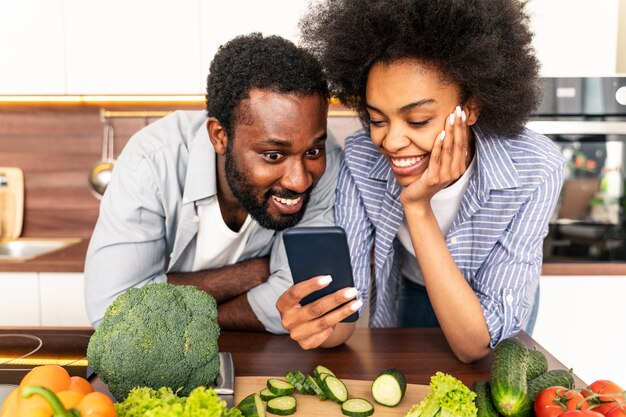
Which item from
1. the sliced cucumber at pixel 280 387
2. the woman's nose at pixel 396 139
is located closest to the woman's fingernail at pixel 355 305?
the sliced cucumber at pixel 280 387

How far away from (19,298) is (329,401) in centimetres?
179

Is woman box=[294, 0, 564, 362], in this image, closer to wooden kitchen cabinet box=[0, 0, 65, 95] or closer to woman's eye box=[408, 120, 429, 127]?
woman's eye box=[408, 120, 429, 127]

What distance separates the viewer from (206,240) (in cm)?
157

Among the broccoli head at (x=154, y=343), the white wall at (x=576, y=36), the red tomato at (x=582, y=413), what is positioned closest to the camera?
the red tomato at (x=582, y=413)

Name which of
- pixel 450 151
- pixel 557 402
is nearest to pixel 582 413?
pixel 557 402

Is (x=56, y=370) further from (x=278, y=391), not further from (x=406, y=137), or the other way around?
(x=406, y=137)

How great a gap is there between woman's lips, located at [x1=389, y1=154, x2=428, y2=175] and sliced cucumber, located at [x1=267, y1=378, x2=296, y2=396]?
1.78ft

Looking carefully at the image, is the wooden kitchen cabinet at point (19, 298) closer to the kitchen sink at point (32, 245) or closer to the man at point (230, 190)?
the kitchen sink at point (32, 245)

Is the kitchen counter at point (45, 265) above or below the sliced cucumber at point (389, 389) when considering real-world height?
below

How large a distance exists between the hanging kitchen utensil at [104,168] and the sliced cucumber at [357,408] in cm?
216

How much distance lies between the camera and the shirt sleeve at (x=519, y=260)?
133 centimetres

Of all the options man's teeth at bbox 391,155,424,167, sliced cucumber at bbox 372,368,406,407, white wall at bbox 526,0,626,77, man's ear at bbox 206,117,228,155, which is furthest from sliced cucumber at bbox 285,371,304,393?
white wall at bbox 526,0,626,77

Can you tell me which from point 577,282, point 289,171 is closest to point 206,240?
point 289,171

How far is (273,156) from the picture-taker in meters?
1.32
